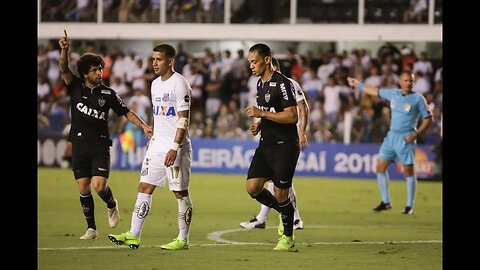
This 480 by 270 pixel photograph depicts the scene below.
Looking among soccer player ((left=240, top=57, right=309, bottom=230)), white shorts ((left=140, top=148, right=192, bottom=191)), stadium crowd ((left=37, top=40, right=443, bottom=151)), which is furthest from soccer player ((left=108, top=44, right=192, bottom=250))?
stadium crowd ((left=37, top=40, right=443, bottom=151))

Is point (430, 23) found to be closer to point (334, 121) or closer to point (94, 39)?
point (334, 121)

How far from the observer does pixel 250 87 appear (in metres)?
30.1

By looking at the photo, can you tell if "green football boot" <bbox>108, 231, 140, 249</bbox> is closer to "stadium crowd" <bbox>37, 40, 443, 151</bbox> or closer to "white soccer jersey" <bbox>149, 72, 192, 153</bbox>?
"white soccer jersey" <bbox>149, 72, 192, 153</bbox>

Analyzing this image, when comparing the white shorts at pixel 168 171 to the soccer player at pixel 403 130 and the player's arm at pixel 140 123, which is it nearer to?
the player's arm at pixel 140 123

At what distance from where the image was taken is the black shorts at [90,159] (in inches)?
515

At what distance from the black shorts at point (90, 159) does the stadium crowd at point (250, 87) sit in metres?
15.6

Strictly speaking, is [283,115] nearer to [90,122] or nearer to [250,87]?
[90,122]

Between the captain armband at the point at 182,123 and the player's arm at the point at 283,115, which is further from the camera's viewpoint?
the player's arm at the point at 283,115

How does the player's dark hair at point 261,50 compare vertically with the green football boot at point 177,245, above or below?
above

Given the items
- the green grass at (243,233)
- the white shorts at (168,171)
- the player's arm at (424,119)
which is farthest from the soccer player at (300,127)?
the player's arm at (424,119)

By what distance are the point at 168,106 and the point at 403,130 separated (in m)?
8.12

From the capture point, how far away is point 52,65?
3203 cm
